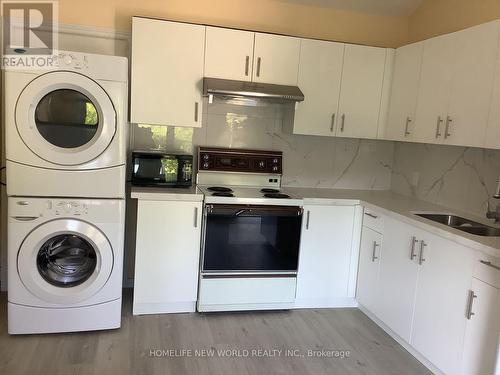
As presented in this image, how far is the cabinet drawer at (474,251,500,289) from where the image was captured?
217 centimetres

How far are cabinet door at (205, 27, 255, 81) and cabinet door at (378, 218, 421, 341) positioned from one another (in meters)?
1.51

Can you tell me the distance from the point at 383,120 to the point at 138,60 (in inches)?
77.1

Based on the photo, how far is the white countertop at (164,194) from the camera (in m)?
2.95

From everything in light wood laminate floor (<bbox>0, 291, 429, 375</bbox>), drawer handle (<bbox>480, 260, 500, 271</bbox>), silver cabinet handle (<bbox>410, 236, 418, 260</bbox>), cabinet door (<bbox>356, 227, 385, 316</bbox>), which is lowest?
light wood laminate floor (<bbox>0, 291, 429, 375</bbox>)

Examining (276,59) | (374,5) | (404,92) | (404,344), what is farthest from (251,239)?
(374,5)

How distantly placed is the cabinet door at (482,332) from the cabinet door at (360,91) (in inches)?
62.9

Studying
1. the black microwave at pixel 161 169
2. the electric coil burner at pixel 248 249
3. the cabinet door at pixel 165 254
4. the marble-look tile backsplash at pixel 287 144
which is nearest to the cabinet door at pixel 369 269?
the electric coil burner at pixel 248 249

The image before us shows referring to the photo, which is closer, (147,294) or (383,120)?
(147,294)

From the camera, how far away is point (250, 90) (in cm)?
311

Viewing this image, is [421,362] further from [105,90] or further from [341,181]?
[105,90]

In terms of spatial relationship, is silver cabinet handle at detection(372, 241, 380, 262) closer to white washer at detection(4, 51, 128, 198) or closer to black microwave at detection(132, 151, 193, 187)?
black microwave at detection(132, 151, 193, 187)

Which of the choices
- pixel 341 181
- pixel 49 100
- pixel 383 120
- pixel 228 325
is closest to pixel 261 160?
pixel 341 181

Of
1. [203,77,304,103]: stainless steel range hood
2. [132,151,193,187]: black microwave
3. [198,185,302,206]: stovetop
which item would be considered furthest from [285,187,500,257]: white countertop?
[132,151,193,187]: black microwave

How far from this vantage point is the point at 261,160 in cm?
358
